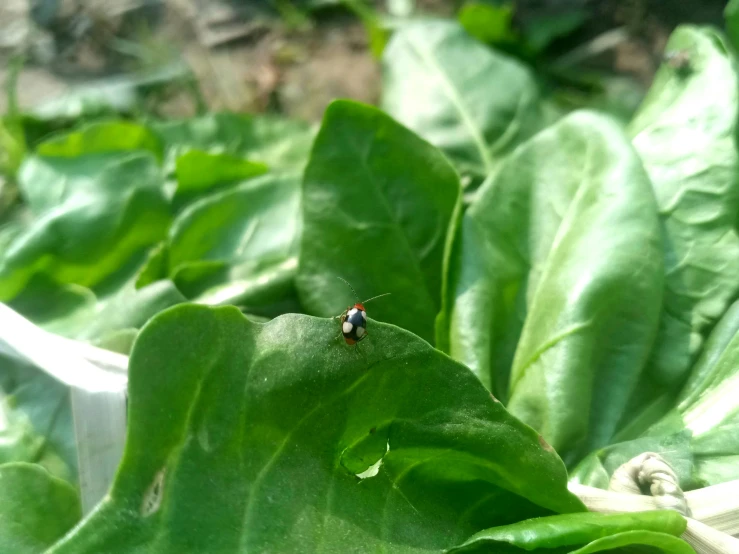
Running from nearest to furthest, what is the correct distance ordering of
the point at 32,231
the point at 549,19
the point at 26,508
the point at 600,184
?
1. the point at 26,508
2. the point at 600,184
3. the point at 32,231
4. the point at 549,19

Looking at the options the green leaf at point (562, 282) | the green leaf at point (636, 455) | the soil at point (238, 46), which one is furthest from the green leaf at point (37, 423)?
the soil at point (238, 46)

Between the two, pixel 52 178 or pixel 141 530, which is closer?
pixel 141 530

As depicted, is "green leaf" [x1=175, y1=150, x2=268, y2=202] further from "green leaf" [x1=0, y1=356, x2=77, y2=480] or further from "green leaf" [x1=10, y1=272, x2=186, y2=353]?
"green leaf" [x1=0, y1=356, x2=77, y2=480]

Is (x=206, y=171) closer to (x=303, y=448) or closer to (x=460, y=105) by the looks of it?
(x=460, y=105)

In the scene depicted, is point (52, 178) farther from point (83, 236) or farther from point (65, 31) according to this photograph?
point (65, 31)

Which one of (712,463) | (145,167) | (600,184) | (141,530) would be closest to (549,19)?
(600,184)

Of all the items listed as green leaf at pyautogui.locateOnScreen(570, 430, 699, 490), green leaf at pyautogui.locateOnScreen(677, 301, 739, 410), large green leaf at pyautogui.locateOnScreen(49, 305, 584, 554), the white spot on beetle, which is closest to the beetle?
large green leaf at pyautogui.locateOnScreen(49, 305, 584, 554)

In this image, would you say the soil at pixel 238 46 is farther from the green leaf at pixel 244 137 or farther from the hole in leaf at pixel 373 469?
the hole in leaf at pixel 373 469
